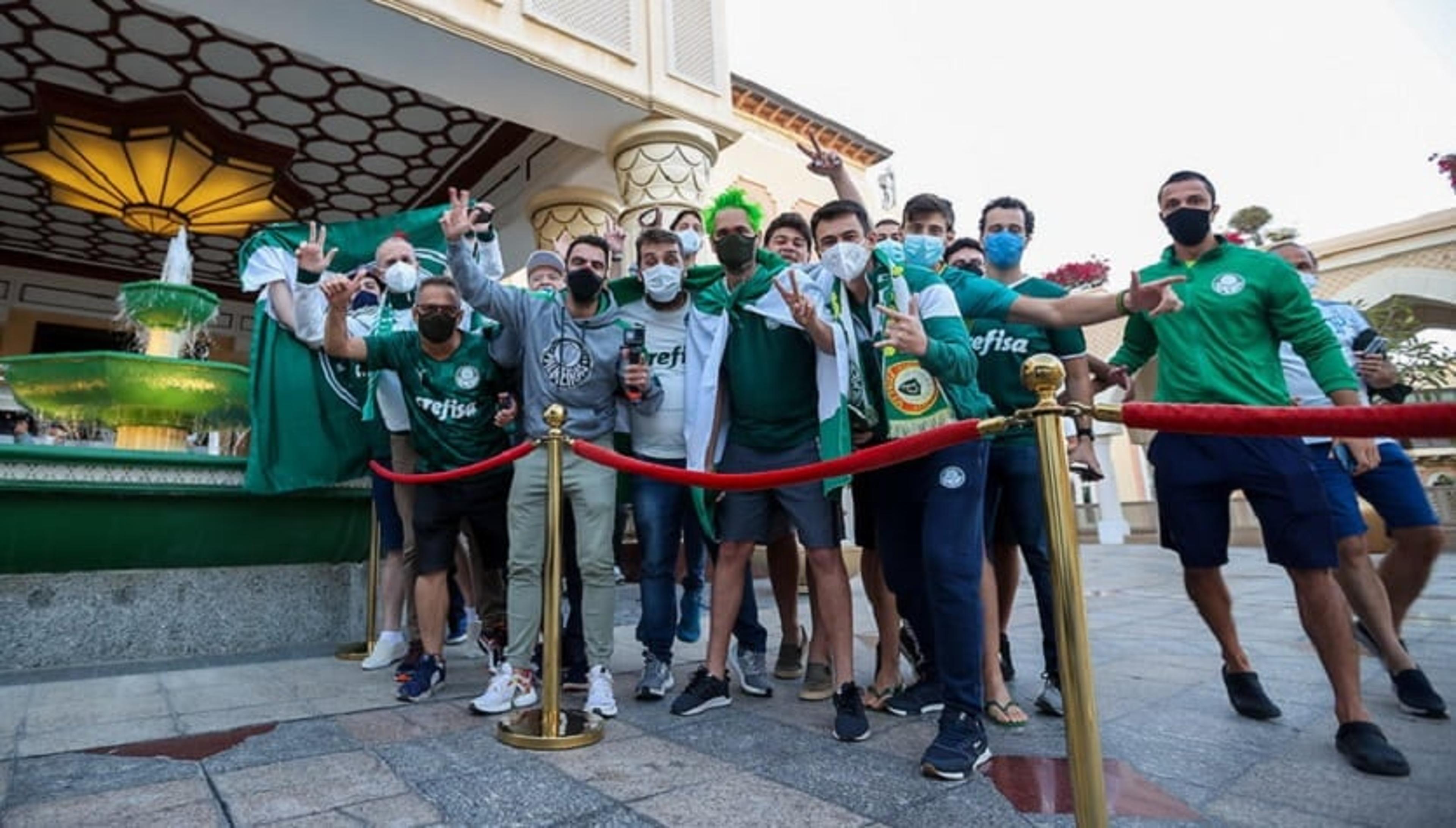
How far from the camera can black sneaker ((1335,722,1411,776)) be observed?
6.03 ft

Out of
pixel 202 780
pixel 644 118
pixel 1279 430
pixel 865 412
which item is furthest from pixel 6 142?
pixel 1279 430

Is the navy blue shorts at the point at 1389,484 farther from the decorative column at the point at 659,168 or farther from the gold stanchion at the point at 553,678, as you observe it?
the decorative column at the point at 659,168

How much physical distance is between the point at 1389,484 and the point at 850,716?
236 cm

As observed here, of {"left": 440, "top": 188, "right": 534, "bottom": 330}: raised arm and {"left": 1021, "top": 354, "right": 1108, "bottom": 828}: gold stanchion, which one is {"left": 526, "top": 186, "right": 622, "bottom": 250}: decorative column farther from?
{"left": 1021, "top": 354, "right": 1108, "bottom": 828}: gold stanchion

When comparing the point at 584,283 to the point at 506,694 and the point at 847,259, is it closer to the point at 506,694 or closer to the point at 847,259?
the point at 847,259

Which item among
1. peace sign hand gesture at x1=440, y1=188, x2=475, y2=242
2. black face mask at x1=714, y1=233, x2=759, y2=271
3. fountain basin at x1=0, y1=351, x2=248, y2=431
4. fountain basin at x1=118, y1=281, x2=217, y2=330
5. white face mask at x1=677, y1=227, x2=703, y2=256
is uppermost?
fountain basin at x1=118, y1=281, x2=217, y2=330

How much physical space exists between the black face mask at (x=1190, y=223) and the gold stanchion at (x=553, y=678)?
7.09 feet

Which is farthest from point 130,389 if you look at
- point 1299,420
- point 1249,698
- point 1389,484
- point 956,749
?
point 1389,484

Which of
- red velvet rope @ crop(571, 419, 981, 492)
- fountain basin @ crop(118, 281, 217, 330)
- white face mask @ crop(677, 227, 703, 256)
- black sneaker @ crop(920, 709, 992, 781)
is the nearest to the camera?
red velvet rope @ crop(571, 419, 981, 492)

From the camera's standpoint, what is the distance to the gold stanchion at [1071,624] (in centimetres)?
129

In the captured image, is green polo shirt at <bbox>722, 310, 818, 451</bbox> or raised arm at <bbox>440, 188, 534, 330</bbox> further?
raised arm at <bbox>440, 188, 534, 330</bbox>

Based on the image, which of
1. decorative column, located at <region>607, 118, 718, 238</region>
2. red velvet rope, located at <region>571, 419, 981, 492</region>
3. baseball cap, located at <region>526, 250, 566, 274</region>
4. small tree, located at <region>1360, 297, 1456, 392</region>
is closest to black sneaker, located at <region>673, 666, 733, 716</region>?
red velvet rope, located at <region>571, 419, 981, 492</region>

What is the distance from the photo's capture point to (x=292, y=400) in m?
3.92

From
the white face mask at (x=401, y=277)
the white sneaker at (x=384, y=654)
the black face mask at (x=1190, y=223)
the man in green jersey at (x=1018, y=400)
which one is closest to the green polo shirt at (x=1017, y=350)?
the man in green jersey at (x=1018, y=400)
